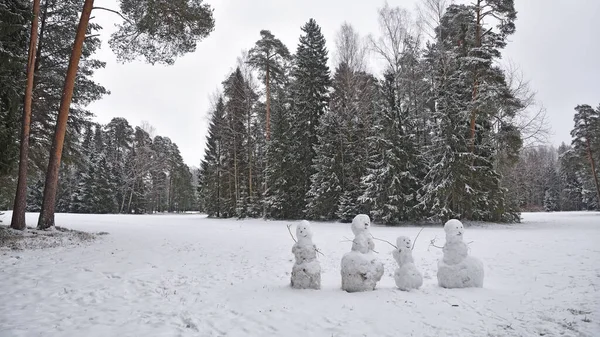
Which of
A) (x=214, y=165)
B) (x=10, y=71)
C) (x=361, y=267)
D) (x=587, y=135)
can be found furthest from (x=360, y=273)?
(x=587, y=135)

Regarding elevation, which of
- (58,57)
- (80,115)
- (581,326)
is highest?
(58,57)

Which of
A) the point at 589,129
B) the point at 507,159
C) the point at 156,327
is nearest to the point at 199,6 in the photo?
the point at 156,327

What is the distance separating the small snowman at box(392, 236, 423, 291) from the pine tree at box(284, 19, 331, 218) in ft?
52.3

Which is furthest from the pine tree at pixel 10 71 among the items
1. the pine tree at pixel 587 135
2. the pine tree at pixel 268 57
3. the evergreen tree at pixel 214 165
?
the pine tree at pixel 587 135

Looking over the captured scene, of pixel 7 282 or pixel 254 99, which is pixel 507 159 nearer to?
pixel 254 99

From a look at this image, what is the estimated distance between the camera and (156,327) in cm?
444

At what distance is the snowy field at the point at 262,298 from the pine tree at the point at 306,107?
13233 millimetres

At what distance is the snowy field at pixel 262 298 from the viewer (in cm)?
446

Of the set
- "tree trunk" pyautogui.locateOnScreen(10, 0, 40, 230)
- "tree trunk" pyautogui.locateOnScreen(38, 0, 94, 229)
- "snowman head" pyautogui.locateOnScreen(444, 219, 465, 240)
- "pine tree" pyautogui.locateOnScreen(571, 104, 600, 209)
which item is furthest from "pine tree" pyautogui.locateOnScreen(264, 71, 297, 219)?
"pine tree" pyautogui.locateOnScreen(571, 104, 600, 209)

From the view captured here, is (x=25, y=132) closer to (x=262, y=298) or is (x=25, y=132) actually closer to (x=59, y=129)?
(x=59, y=129)

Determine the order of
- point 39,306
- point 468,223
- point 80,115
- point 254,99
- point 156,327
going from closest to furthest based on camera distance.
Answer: point 156,327, point 39,306, point 80,115, point 468,223, point 254,99

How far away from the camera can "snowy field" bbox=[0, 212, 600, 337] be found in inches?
176

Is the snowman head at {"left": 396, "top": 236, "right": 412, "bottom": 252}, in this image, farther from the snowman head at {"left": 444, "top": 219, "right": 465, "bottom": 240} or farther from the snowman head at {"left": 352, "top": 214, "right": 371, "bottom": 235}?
the snowman head at {"left": 444, "top": 219, "right": 465, "bottom": 240}

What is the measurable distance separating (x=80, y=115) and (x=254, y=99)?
46.0ft
